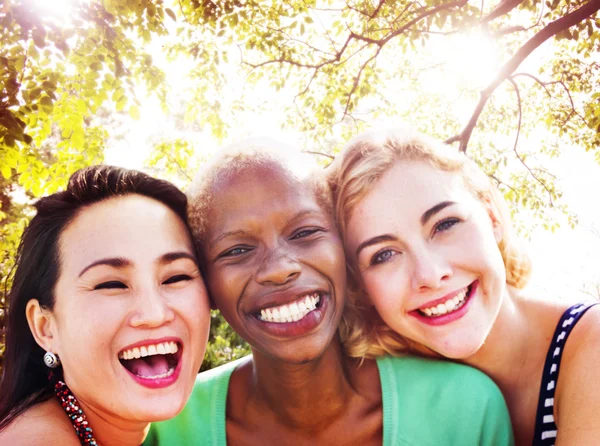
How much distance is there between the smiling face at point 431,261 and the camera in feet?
7.11

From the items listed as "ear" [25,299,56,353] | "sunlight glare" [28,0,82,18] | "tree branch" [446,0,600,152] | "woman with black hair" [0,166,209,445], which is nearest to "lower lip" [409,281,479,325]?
"woman with black hair" [0,166,209,445]

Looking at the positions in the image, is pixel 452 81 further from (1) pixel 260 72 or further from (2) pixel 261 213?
(2) pixel 261 213

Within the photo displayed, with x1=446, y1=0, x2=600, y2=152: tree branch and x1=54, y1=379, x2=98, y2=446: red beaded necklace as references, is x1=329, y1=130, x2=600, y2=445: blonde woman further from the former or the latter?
x1=446, y1=0, x2=600, y2=152: tree branch

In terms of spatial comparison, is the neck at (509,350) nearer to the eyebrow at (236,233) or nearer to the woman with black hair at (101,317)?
the eyebrow at (236,233)

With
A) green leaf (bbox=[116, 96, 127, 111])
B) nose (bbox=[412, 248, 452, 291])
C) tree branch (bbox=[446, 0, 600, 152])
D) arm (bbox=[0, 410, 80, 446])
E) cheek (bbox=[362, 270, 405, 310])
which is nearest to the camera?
arm (bbox=[0, 410, 80, 446])

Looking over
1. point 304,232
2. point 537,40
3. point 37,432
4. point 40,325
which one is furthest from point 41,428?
point 537,40

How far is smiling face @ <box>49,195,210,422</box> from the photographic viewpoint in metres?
1.87

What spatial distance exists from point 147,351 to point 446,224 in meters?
1.34

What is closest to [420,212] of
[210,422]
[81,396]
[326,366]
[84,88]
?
[326,366]

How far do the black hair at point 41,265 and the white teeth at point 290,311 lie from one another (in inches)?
27.8

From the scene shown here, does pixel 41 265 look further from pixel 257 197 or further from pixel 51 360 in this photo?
pixel 257 197

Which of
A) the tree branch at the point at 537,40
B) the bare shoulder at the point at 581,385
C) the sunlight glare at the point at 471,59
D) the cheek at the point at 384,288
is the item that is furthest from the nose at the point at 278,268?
the sunlight glare at the point at 471,59

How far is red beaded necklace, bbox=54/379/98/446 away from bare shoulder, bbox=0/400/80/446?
0.02 meters

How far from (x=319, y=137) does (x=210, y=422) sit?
5.76 m
